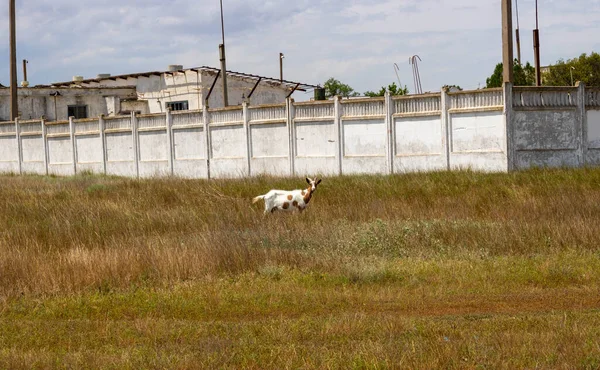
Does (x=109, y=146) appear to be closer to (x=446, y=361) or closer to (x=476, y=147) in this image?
(x=476, y=147)

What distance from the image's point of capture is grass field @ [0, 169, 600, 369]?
7.34 meters

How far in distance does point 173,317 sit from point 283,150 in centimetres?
1982

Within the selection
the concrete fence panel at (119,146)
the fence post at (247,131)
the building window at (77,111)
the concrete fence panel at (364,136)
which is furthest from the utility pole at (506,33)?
the building window at (77,111)

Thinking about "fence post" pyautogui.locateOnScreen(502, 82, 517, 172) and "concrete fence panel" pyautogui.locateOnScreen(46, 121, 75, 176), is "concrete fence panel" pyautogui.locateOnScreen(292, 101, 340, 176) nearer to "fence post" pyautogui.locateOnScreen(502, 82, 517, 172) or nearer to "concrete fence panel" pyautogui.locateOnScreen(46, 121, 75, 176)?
"fence post" pyautogui.locateOnScreen(502, 82, 517, 172)

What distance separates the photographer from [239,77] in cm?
4509

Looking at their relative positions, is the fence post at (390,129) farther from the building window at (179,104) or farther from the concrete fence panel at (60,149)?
the building window at (179,104)

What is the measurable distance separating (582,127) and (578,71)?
37.3 metres

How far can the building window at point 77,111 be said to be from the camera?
4791 centimetres

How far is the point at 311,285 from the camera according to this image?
10.6 metres

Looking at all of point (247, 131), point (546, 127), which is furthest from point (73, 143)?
point (546, 127)

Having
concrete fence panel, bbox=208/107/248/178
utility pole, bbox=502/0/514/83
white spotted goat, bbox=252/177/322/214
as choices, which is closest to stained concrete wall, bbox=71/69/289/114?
concrete fence panel, bbox=208/107/248/178

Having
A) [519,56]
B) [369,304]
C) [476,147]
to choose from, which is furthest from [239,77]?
[369,304]

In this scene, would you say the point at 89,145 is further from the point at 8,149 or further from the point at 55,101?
the point at 55,101

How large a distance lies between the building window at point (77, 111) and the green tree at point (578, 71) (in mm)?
31251
